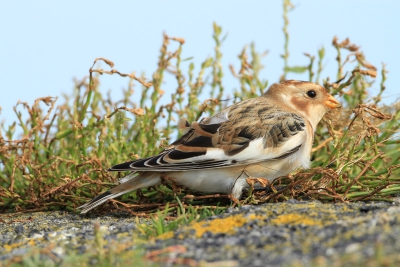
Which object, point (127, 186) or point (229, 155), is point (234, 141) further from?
point (127, 186)

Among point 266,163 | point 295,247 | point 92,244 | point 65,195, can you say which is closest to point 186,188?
point 266,163

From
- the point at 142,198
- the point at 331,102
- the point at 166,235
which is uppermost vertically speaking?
the point at 331,102

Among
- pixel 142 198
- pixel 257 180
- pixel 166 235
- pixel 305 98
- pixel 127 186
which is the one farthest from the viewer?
pixel 305 98

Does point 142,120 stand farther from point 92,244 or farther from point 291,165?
point 92,244

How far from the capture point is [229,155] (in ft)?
16.2

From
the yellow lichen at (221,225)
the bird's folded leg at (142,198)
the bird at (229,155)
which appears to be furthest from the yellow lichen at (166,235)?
the bird's folded leg at (142,198)

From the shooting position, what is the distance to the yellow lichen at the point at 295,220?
3548mm

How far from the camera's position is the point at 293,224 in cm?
356

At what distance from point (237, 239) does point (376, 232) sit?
2.42 feet

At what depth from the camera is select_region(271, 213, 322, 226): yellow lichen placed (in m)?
3.55

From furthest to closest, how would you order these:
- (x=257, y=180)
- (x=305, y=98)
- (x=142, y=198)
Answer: (x=305, y=98)
(x=142, y=198)
(x=257, y=180)

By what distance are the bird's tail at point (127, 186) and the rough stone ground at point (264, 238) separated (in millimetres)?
394

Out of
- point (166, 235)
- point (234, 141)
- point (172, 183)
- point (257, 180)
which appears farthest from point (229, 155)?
point (166, 235)

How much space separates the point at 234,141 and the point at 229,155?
17 cm
